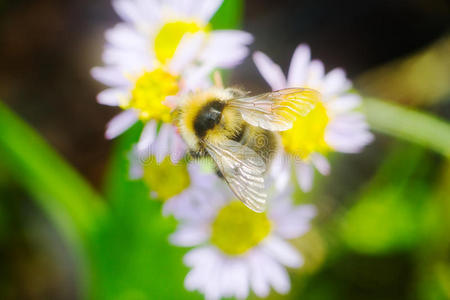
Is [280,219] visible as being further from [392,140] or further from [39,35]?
[39,35]

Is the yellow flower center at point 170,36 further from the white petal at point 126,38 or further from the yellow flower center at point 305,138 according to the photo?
the yellow flower center at point 305,138

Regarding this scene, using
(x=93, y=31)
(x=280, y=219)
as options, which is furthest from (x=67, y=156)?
(x=280, y=219)

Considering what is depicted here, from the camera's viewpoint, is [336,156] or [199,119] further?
[336,156]

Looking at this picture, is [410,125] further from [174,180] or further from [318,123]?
[174,180]

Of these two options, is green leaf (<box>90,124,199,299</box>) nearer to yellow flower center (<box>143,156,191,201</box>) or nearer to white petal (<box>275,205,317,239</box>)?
yellow flower center (<box>143,156,191,201</box>)

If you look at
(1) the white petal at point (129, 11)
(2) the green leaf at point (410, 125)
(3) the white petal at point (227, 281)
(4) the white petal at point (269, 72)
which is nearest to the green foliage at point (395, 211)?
(2) the green leaf at point (410, 125)

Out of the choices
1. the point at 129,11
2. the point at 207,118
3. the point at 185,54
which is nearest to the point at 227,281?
the point at 207,118

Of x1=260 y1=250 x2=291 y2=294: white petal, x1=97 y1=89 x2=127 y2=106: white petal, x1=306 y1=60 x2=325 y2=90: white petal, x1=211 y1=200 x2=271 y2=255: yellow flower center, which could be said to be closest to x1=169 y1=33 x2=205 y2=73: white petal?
x1=97 y1=89 x2=127 y2=106: white petal

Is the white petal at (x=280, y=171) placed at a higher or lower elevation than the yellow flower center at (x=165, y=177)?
lower

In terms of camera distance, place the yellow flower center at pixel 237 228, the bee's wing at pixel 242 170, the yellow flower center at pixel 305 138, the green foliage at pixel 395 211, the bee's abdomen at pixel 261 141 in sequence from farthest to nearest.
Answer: the green foliage at pixel 395 211, the yellow flower center at pixel 237 228, the yellow flower center at pixel 305 138, the bee's abdomen at pixel 261 141, the bee's wing at pixel 242 170
